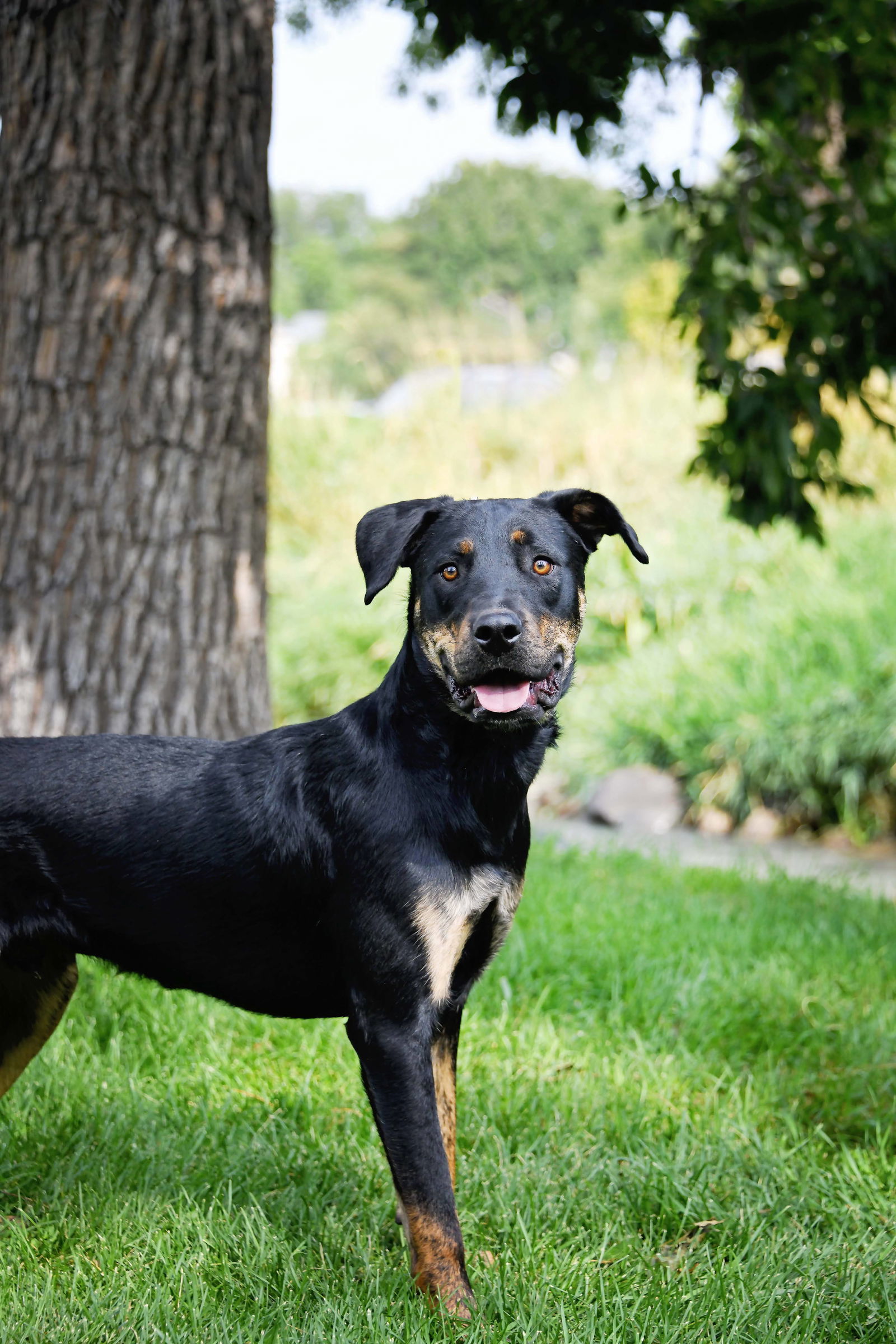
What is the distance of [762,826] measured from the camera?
754 centimetres

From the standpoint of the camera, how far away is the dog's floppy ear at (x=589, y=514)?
2.62 m

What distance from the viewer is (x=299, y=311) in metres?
78.0

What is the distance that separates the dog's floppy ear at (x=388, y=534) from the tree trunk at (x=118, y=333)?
1561 millimetres

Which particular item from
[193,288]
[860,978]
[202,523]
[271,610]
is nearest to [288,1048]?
[202,523]

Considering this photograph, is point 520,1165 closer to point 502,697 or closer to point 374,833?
point 374,833

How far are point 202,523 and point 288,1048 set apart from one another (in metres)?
1.79

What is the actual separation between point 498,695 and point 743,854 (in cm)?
486

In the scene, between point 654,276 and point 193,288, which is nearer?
point 193,288

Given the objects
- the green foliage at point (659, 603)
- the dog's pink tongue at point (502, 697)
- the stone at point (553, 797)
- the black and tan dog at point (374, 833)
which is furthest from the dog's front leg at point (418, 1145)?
the stone at point (553, 797)

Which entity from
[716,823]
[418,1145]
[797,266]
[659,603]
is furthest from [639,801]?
[418,1145]

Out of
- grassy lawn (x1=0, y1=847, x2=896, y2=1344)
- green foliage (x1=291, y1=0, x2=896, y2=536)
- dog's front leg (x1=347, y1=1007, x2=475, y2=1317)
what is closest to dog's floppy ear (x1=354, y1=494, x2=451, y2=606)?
dog's front leg (x1=347, y1=1007, x2=475, y2=1317)

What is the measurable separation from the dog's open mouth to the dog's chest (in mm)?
344

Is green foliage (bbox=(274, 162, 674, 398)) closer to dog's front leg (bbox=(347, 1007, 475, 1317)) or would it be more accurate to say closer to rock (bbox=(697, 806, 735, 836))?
rock (bbox=(697, 806, 735, 836))

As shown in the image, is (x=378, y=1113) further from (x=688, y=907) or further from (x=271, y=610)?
(x=271, y=610)
